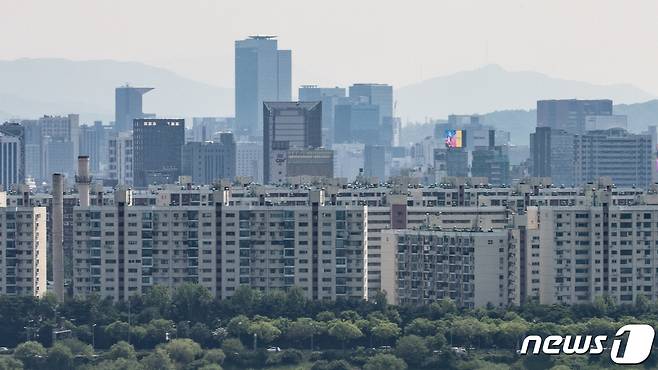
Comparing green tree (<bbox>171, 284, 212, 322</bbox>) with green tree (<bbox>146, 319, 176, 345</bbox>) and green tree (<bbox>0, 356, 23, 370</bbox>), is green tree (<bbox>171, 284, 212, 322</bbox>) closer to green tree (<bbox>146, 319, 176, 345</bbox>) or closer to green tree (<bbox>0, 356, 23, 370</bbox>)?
green tree (<bbox>146, 319, 176, 345</bbox>)

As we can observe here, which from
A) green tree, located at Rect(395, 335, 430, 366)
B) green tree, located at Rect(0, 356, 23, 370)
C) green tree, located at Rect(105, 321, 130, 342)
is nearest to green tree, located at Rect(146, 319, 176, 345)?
green tree, located at Rect(105, 321, 130, 342)

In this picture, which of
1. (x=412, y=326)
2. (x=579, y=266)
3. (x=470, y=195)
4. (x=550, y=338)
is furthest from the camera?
(x=470, y=195)

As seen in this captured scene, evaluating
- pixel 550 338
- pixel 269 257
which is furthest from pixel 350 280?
pixel 550 338

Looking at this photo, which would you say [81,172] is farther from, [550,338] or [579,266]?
[550,338]

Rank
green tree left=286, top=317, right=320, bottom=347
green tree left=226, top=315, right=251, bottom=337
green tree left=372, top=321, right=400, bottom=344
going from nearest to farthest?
green tree left=372, top=321, right=400, bottom=344
green tree left=286, top=317, right=320, bottom=347
green tree left=226, top=315, right=251, bottom=337

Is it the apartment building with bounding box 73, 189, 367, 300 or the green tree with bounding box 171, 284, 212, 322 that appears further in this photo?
the apartment building with bounding box 73, 189, 367, 300

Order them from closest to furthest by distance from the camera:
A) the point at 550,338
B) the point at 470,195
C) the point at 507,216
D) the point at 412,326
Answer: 1. the point at 550,338
2. the point at 412,326
3. the point at 507,216
4. the point at 470,195

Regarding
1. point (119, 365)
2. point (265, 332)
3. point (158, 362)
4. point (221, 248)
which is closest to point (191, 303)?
point (265, 332)
